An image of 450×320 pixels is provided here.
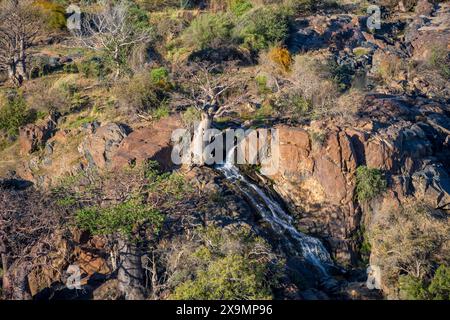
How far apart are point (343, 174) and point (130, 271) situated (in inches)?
455

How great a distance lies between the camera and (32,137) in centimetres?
3128

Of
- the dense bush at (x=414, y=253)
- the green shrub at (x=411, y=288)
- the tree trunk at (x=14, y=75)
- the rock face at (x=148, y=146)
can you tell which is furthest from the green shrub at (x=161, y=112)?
the green shrub at (x=411, y=288)

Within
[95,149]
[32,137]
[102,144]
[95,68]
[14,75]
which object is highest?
[95,68]

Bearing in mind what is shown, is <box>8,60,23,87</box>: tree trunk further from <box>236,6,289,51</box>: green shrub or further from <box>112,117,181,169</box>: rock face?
<box>236,6,289,51</box>: green shrub

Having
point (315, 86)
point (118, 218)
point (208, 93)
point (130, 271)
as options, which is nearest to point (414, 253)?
point (130, 271)

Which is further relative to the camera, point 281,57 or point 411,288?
point 281,57

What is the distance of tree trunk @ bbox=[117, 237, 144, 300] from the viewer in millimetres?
20172

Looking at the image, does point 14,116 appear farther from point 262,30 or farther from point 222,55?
point 262,30

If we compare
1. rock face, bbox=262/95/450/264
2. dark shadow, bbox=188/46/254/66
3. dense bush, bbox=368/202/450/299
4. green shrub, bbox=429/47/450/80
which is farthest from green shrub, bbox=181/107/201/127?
green shrub, bbox=429/47/450/80

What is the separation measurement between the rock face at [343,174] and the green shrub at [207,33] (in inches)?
569

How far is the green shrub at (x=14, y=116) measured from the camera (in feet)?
107

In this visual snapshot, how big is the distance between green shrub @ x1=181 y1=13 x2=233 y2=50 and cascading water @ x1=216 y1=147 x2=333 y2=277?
15017 mm

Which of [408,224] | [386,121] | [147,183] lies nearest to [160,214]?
[147,183]
